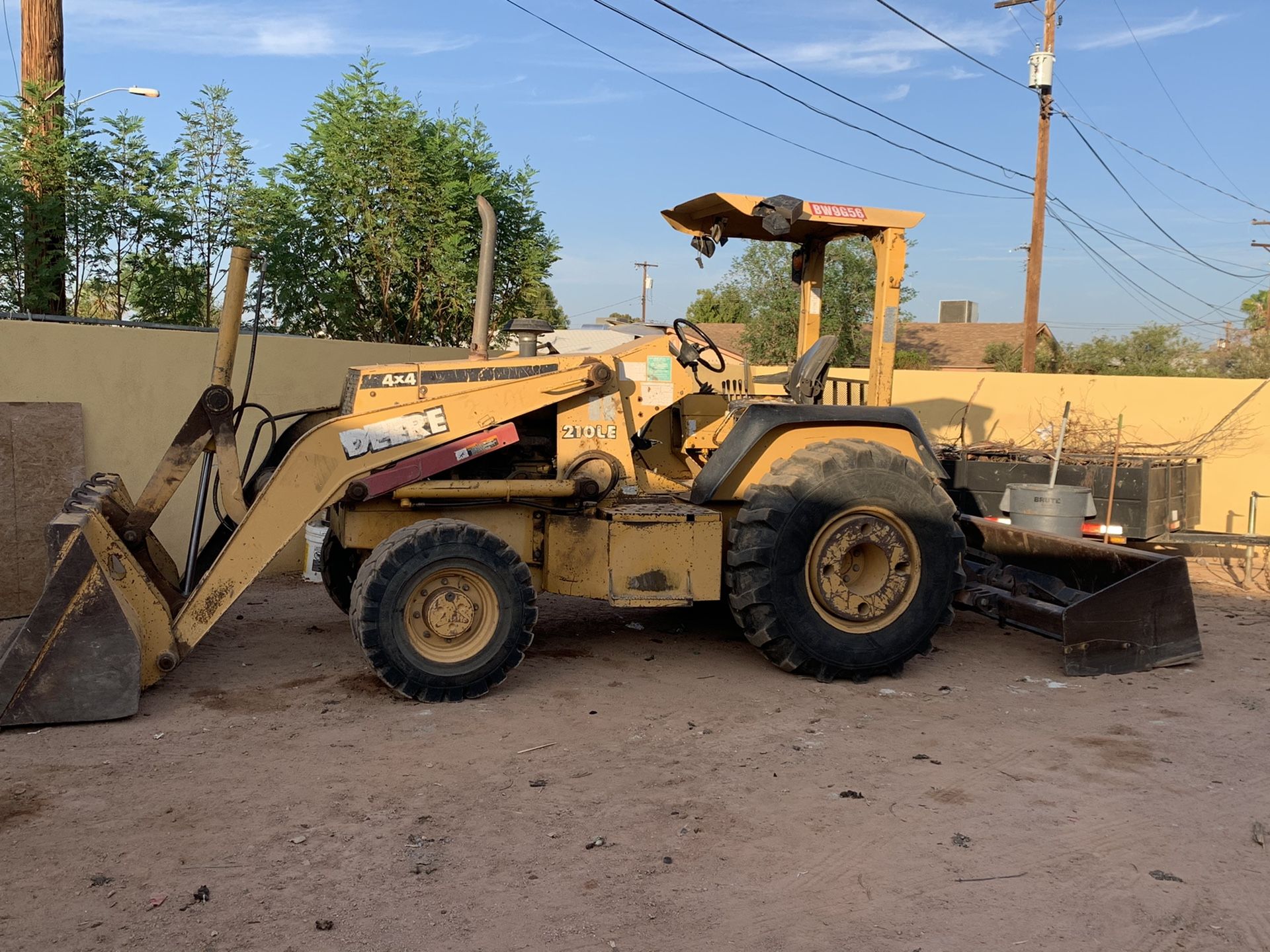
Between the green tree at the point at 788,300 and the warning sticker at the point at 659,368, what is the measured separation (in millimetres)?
15342

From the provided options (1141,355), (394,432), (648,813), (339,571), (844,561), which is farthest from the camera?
(1141,355)

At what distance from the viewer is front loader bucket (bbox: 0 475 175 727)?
5055mm

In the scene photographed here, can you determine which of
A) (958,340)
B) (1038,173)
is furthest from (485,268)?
(958,340)

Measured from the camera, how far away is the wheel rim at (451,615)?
18.6 feet

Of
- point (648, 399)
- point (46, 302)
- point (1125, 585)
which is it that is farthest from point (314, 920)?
point (46, 302)

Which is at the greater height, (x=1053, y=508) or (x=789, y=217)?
(x=789, y=217)

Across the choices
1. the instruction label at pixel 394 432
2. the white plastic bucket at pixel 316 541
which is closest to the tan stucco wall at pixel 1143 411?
the white plastic bucket at pixel 316 541

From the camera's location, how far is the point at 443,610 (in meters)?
5.70

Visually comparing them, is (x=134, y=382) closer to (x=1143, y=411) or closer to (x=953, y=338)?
(x=1143, y=411)

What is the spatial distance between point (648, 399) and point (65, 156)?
6654mm

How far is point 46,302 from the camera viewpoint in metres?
9.81

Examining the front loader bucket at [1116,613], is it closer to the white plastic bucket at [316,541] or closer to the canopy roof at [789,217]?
the canopy roof at [789,217]

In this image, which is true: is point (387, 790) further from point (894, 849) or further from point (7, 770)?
point (894, 849)

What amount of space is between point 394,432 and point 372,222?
6049mm
